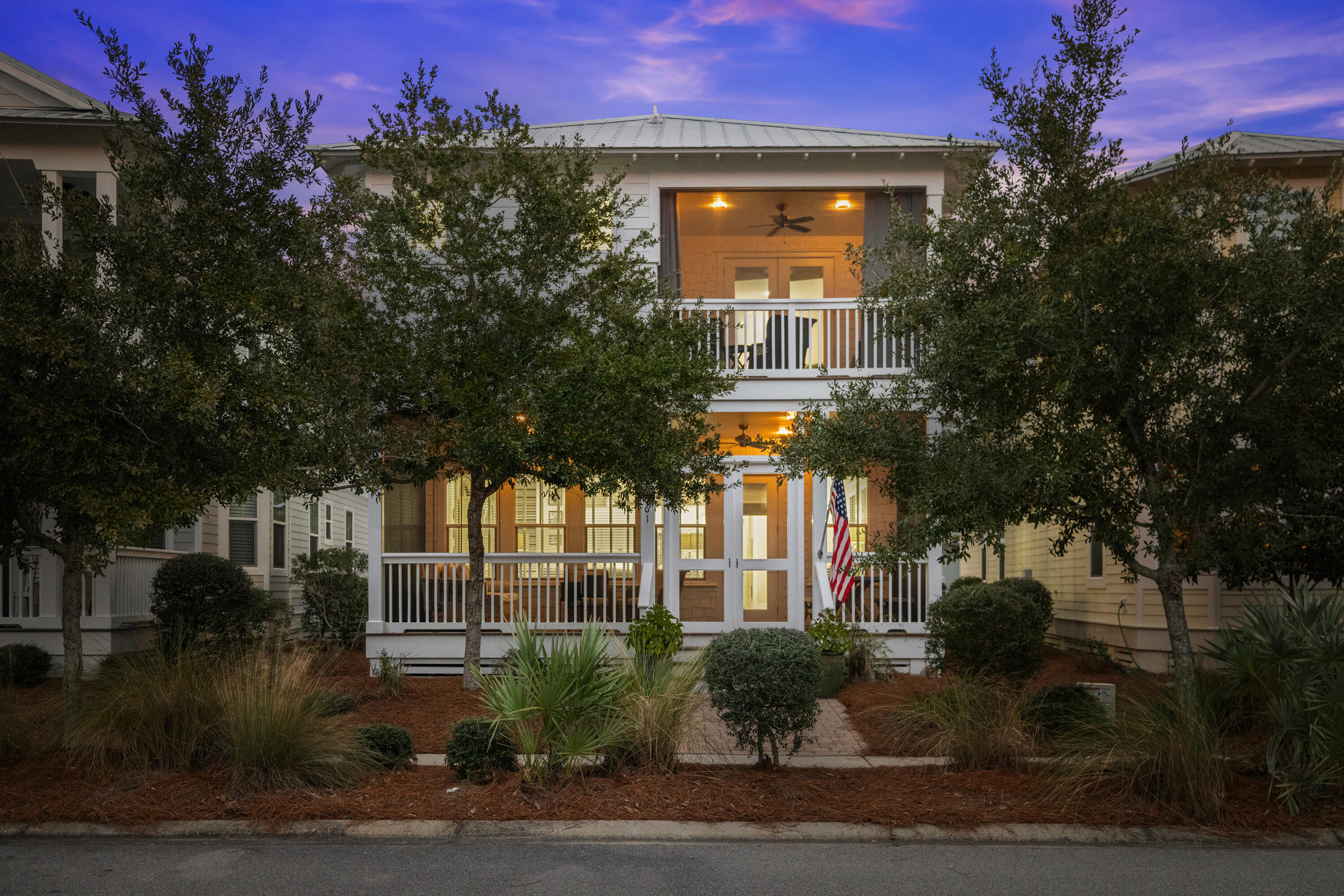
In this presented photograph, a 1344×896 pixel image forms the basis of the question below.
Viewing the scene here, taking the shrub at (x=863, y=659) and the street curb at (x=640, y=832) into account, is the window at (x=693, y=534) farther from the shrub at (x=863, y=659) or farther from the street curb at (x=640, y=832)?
the street curb at (x=640, y=832)

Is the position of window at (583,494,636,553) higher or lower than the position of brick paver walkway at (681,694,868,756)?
higher

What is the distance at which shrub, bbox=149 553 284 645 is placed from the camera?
13344mm

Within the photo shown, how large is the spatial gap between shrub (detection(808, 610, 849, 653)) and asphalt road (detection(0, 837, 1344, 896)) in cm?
544

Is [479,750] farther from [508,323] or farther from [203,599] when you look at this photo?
[203,599]

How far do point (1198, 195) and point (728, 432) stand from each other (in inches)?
353

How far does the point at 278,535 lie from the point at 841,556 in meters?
12.1

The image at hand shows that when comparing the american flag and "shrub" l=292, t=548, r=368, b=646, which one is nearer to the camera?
the american flag

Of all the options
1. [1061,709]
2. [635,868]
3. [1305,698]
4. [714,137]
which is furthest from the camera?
[714,137]

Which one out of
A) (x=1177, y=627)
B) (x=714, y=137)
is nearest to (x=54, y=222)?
(x=714, y=137)

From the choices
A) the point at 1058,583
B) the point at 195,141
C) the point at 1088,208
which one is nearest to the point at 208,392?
the point at 195,141

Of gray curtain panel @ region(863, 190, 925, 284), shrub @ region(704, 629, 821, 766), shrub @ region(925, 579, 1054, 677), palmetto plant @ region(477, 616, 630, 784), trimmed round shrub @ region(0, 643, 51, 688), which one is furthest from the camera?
gray curtain panel @ region(863, 190, 925, 284)

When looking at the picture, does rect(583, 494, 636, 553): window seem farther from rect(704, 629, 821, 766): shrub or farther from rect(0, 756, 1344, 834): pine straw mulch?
rect(0, 756, 1344, 834): pine straw mulch

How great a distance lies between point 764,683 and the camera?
7199 millimetres

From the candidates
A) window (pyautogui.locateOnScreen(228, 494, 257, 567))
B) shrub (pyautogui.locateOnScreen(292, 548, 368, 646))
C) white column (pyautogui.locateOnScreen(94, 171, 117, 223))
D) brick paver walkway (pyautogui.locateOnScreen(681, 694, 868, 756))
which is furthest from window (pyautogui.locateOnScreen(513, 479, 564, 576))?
white column (pyautogui.locateOnScreen(94, 171, 117, 223))
